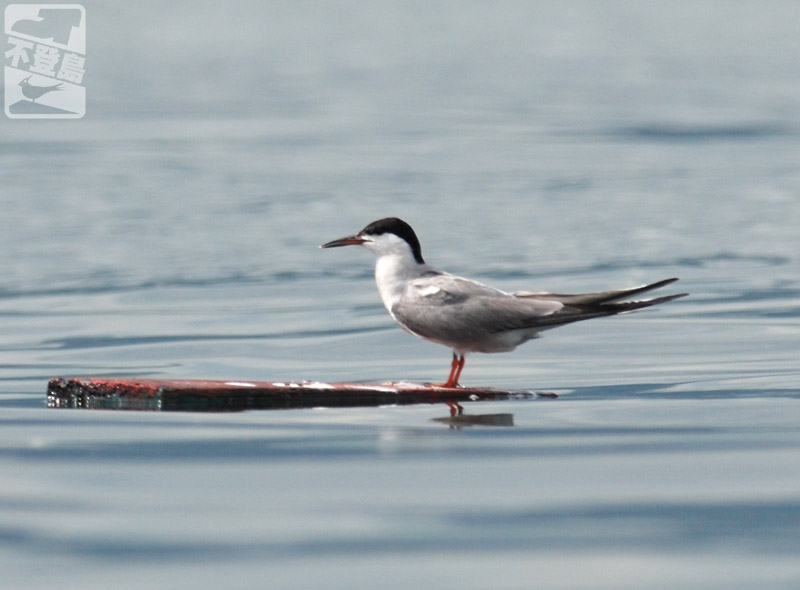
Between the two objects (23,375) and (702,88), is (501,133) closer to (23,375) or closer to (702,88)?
(702,88)

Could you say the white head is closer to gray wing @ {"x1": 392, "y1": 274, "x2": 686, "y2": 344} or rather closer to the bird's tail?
gray wing @ {"x1": 392, "y1": 274, "x2": 686, "y2": 344}

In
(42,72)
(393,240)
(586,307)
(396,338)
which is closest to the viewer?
(586,307)

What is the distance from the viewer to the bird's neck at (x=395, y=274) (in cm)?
787

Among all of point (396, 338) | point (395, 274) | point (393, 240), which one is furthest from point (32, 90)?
point (395, 274)

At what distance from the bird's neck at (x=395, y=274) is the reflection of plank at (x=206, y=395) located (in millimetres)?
843

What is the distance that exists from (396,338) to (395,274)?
6.39 feet

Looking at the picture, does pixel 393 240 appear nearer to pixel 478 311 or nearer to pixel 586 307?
pixel 478 311

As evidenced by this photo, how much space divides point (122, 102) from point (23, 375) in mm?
22248

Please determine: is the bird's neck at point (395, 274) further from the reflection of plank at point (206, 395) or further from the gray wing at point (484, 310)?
the reflection of plank at point (206, 395)

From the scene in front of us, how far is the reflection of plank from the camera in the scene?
687 centimetres

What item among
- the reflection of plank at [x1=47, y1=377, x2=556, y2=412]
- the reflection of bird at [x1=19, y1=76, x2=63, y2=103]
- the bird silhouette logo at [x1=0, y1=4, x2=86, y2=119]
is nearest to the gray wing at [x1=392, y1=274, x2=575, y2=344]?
the reflection of plank at [x1=47, y1=377, x2=556, y2=412]

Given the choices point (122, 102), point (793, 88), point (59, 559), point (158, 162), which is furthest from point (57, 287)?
point (793, 88)

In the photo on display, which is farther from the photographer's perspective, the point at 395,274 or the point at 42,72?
the point at 42,72

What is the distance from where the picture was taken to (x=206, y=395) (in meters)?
6.91
